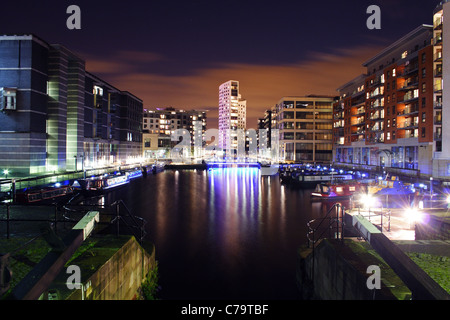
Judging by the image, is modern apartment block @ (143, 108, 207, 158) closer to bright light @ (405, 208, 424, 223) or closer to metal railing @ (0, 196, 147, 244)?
metal railing @ (0, 196, 147, 244)

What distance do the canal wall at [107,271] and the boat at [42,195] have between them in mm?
20497

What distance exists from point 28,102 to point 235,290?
38436 millimetres

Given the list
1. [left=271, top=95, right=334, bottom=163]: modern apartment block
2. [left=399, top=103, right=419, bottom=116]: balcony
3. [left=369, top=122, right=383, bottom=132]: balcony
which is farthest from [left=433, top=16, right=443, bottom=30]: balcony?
[left=271, top=95, right=334, bottom=163]: modern apartment block

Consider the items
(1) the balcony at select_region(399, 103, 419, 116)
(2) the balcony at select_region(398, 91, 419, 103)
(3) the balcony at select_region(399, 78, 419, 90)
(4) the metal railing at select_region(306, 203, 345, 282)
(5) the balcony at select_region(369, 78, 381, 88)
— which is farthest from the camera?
(5) the balcony at select_region(369, 78, 381, 88)

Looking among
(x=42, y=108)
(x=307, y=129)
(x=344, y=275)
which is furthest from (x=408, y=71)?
(x=42, y=108)

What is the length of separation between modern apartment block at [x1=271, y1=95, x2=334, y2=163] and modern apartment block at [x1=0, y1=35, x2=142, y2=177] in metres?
67.5

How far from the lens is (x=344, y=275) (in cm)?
927

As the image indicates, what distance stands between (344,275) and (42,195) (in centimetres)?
2928

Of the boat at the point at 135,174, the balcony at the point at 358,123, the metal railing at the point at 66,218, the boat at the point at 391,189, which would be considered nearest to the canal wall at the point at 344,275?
the metal railing at the point at 66,218

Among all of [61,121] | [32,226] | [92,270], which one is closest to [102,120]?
[61,121]

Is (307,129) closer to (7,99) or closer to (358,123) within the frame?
(358,123)

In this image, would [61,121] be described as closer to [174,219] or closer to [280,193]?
[174,219]

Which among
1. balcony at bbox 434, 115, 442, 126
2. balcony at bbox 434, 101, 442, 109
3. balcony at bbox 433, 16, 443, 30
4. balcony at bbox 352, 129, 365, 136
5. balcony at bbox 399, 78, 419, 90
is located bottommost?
balcony at bbox 434, 115, 442, 126

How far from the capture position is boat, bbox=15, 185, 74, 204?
27758 mm
